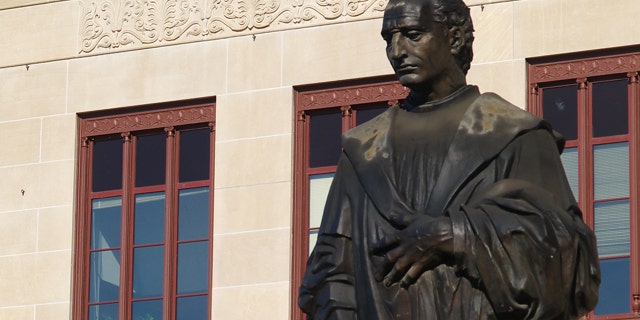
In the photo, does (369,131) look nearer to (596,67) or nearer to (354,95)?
(596,67)

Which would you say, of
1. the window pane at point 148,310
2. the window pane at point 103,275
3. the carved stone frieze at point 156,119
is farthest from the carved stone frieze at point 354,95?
the window pane at point 103,275

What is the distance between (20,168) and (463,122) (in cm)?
2501

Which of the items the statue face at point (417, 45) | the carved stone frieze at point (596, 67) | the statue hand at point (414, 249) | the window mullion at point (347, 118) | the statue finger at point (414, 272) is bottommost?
the statue finger at point (414, 272)

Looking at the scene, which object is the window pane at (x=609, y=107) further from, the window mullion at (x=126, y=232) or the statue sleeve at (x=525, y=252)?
the statue sleeve at (x=525, y=252)

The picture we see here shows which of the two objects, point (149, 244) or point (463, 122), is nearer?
point (463, 122)

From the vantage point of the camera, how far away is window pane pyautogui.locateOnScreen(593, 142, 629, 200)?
3150 cm

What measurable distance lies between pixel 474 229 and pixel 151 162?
946 inches

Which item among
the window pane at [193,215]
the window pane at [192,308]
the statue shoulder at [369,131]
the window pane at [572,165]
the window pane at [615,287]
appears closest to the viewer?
the statue shoulder at [369,131]

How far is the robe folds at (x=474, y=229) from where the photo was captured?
10242mm

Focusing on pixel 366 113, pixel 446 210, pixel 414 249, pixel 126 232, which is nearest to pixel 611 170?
pixel 366 113

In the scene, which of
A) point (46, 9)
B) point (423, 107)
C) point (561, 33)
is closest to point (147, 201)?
point (46, 9)

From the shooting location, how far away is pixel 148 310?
33781mm

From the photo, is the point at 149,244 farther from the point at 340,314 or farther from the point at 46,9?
the point at 340,314

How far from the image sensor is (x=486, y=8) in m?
32.5
